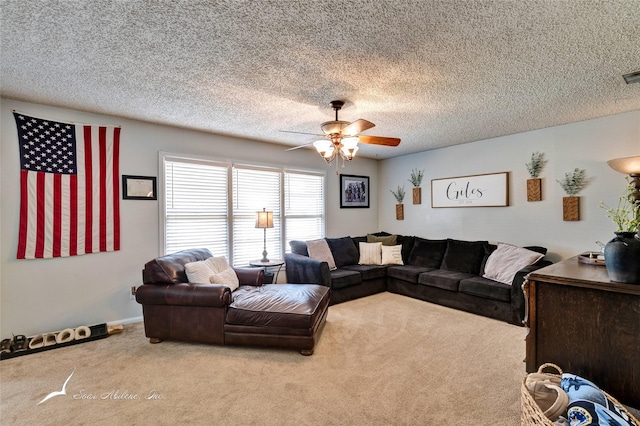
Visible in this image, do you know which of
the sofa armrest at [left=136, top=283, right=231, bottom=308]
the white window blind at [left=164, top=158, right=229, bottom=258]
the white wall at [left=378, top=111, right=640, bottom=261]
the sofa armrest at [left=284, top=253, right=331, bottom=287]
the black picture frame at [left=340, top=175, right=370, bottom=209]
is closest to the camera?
the sofa armrest at [left=136, top=283, right=231, bottom=308]

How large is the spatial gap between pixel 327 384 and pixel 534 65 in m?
2.99

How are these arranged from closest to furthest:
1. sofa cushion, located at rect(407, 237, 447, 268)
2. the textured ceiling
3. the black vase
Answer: the black vase, the textured ceiling, sofa cushion, located at rect(407, 237, 447, 268)

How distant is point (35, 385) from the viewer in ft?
7.67

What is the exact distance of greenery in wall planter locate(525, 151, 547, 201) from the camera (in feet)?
13.6

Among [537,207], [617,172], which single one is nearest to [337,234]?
[537,207]

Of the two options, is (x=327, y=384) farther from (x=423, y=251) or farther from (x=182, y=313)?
(x=423, y=251)

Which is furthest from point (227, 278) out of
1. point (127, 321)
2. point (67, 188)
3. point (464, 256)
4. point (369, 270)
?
point (464, 256)

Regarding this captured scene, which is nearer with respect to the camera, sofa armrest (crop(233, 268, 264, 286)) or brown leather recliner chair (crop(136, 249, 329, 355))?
brown leather recliner chair (crop(136, 249, 329, 355))

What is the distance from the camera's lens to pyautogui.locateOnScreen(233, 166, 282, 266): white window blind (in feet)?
14.9

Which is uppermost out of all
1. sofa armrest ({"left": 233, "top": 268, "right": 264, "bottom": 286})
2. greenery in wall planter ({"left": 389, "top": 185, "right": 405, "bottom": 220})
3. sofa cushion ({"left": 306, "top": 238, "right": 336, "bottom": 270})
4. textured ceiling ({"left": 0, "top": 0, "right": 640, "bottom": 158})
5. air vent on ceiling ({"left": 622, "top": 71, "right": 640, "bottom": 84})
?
textured ceiling ({"left": 0, "top": 0, "right": 640, "bottom": 158})

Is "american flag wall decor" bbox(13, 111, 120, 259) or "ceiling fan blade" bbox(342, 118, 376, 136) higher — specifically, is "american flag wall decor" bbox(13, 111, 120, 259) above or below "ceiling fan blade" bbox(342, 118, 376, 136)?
below

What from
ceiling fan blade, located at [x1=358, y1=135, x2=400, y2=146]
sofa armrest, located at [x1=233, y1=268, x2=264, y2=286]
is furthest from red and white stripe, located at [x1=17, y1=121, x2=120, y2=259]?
ceiling fan blade, located at [x1=358, y1=135, x2=400, y2=146]

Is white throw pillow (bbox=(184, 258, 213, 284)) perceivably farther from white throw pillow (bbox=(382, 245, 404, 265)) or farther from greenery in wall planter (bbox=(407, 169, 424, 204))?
greenery in wall planter (bbox=(407, 169, 424, 204))

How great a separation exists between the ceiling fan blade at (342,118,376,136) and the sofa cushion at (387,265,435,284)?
8.96ft
